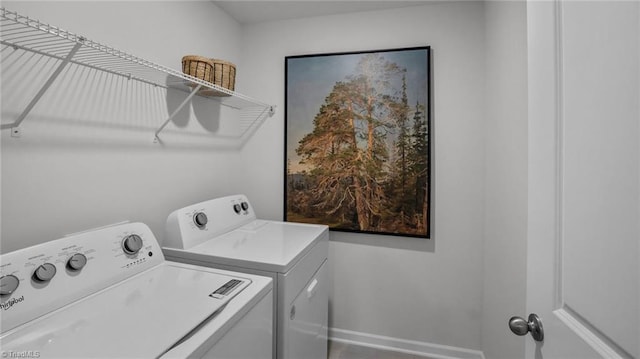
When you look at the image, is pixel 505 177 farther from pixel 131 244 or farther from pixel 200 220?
pixel 131 244

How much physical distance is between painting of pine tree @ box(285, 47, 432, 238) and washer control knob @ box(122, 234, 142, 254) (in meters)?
1.16

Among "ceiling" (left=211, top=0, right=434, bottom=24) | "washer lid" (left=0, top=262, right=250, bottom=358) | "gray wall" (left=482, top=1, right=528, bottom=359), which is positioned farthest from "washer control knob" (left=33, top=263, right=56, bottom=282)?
"ceiling" (left=211, top=0, right=434, bottom=24)

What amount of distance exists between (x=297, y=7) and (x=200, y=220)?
1.56 meters

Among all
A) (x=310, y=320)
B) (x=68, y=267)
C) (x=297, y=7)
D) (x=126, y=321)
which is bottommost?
(x=310, y=320)

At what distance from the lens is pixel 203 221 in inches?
59.1

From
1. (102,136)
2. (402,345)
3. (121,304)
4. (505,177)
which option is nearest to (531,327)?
(505,177)

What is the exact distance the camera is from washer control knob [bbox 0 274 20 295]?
0.75 metres

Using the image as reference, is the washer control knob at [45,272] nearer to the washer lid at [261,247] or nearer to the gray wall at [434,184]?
the washer lid at [261,247]

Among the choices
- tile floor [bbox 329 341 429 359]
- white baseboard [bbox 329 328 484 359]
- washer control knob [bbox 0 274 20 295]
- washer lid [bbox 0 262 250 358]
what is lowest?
tile floor [bbox 329 341 429 359]

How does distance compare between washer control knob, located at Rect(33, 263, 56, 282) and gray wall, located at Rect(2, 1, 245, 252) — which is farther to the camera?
gray wall, located at Rect(2, 1, 245, 252)

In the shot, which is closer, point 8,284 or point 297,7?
point 8,284

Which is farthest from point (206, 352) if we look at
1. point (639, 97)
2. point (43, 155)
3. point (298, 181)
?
point (298, 181)

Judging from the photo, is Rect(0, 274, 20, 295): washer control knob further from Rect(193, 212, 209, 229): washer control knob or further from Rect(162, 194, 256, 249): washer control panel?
Rect(193, 212, 209, 229): washer control knob

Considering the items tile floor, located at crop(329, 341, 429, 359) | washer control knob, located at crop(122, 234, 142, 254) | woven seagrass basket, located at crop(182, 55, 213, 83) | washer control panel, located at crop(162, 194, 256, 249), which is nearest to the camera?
washer control knob, located at crop(122, 234, 142, 254)
